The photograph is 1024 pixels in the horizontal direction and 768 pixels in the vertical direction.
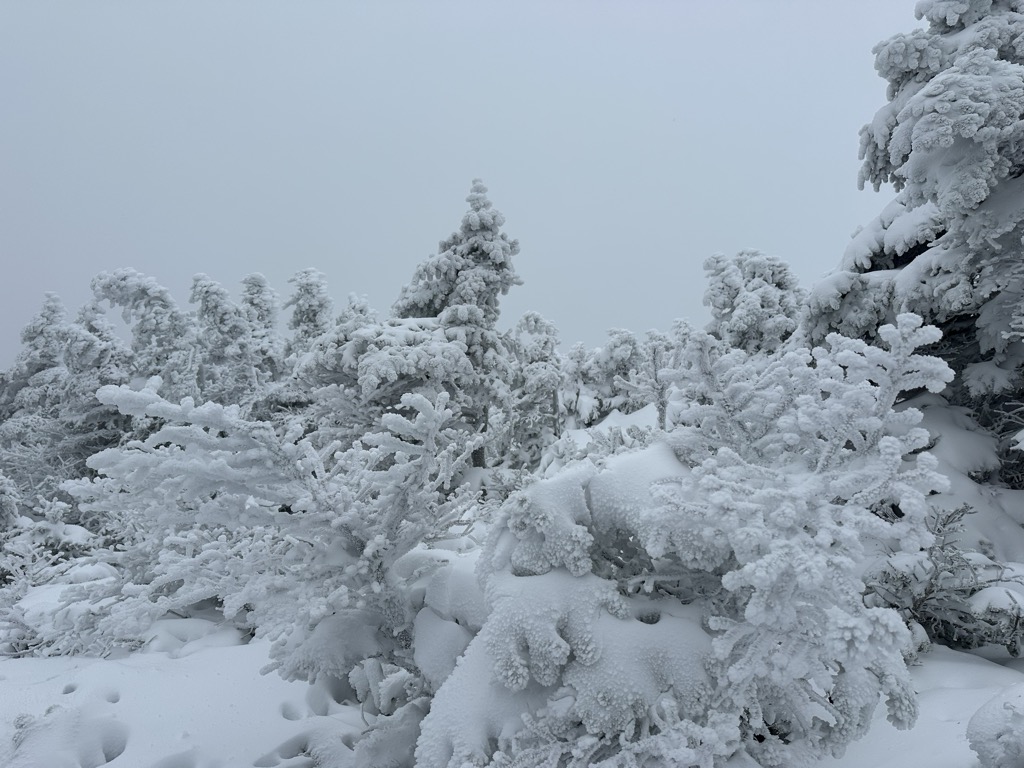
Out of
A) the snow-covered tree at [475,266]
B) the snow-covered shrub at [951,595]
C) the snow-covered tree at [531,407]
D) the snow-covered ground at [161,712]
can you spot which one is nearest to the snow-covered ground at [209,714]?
the snow-covered ground at [161,712]

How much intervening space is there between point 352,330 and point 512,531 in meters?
9.23

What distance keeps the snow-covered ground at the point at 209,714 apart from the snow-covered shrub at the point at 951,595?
21 cm

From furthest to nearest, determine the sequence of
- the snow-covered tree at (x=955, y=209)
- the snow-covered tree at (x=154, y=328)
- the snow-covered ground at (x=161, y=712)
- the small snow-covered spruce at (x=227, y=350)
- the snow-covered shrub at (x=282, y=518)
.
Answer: the small snow-covered spruce at (x=227, y=350) < the snow-covered tree at (x=154, y=328) < the snow-covered tree at (x=955, y=209) < the snow-covered ground at (x=161, y=712) < the snow-covered shrub at (x=282, y=518)

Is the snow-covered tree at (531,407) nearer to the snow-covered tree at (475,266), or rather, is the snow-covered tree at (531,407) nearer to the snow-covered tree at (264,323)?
the snow-covered tree at (475,266)

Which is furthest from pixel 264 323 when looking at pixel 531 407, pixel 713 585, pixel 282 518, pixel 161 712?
pixel 713 585

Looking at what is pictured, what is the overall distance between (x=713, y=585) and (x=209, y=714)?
4.00 metres

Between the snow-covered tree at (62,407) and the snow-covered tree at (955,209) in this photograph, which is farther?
the snow-covered tree at (62,407)

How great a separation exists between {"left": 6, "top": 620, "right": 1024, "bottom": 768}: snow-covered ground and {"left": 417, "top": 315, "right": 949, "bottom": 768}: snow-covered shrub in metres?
0.94

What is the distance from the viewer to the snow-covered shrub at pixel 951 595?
15.0 ft

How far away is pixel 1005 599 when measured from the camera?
4625 millimetres

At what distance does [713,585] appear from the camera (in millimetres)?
3350

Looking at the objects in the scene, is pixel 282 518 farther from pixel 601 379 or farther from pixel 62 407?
pixel 62 407

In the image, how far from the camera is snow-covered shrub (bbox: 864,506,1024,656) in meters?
4.56

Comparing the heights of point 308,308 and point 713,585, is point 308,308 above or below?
above
